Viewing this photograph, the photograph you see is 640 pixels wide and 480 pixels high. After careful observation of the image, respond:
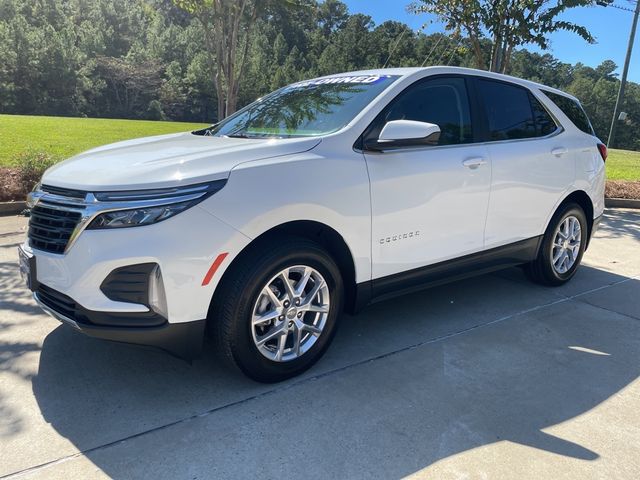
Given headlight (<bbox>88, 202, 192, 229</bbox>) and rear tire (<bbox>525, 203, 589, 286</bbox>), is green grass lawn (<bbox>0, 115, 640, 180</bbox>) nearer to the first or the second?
headlight (<bbox>88, 202, 192, 229</bbox>)

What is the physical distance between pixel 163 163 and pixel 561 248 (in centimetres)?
377

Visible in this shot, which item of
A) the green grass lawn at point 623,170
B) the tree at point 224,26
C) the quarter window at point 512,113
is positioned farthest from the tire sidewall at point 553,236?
the green grass lawn at point 623,170

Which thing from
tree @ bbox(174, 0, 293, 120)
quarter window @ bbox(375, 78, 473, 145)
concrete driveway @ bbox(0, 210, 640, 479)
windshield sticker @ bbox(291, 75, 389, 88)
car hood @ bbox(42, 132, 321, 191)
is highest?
tree @ bbox(174, 0, 293, 120)

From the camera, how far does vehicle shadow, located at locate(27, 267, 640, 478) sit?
2.42 metres

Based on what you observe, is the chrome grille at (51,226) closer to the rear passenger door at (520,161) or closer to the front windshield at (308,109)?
A: the front windshield at (308,109)

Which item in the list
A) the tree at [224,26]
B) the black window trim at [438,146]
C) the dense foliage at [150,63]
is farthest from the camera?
the dense foliage at [150,63]

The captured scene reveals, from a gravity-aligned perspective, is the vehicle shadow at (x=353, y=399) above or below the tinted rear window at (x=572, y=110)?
below

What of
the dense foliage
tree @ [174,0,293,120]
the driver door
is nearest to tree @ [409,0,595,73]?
tree @ [174,0,293,120]

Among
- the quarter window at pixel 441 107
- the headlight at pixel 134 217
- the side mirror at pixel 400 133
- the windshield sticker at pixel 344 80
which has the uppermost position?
the windshield sticker at pixel 344 80

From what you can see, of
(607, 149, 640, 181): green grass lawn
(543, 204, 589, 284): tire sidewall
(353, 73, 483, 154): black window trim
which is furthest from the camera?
(607, 149, 640, 181): green grass lawn

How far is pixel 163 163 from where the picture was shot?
2742 mm

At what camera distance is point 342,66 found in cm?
5847

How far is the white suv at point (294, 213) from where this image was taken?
2525 mm

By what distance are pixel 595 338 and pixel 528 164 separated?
1.44 metres
